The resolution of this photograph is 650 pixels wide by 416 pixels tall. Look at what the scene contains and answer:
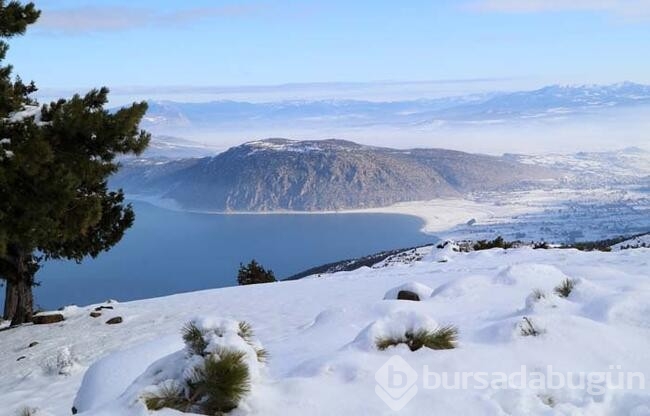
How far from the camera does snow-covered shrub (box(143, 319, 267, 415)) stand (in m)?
3.77

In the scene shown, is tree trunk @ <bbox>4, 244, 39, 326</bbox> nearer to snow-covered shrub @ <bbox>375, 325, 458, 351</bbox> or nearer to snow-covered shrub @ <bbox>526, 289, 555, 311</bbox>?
snow-covered shrub @ <bbox>375, 325, 458, 351</bbox>

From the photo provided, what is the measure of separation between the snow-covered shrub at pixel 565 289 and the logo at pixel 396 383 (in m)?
3.10

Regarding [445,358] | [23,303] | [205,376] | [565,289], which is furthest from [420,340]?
[23,303]

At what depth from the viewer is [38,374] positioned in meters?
9.52

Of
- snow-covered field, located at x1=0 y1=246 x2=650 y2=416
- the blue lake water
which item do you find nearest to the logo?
snow-covered field, located at x1=0 y1=246 x2=650 y2=416

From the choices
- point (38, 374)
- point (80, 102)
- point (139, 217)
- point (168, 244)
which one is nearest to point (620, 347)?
point (38, 374)

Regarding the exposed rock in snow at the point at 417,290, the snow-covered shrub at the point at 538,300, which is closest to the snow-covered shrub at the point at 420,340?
the snow-covered shrub at the point at 538,300

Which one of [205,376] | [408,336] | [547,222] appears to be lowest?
[547,222]

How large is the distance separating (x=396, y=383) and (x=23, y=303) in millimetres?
14168

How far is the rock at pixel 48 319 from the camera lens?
1425 cm

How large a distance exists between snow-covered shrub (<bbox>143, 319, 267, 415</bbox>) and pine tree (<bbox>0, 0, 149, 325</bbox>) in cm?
830

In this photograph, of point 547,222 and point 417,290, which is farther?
point 547,222

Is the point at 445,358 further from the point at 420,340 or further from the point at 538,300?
the point at 538,300

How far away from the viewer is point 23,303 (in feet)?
50.2
